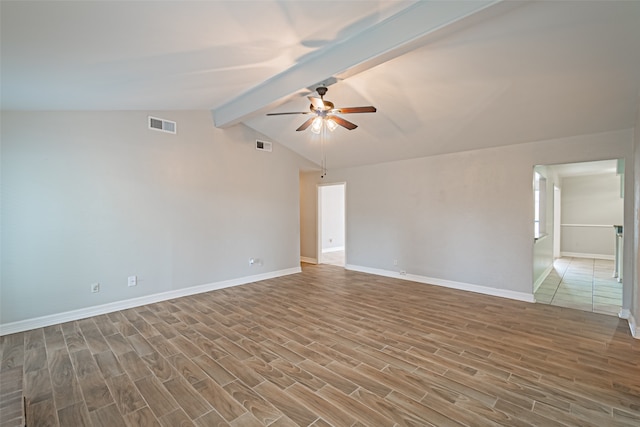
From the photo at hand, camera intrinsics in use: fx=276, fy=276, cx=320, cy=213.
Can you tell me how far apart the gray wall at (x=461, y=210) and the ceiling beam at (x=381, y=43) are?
122 inches

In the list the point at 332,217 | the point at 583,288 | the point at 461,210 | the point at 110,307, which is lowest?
the point at 583,288

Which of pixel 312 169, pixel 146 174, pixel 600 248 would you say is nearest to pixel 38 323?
pixel 146 174

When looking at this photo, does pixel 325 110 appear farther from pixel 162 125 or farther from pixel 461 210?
pixel 461 210

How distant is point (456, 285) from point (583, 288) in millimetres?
2334

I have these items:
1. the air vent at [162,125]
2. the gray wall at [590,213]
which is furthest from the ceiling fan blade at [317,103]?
the gray wall at [590,213]

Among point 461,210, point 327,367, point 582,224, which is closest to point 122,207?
point 327,367

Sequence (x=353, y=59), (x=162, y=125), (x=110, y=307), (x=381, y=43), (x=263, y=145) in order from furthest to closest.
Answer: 1. (x=263, y=145)
2. (x=162, y=125)
3. (x=110, y=307)
4. (x=353, y=59)
5. (x=381, y=43)

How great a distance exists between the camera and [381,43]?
2.49 meters

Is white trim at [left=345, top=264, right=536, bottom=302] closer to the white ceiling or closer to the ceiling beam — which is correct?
the white ceiling

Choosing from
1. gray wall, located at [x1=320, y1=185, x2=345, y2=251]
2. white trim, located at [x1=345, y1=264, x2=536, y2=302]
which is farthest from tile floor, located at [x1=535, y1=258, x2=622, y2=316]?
gray wall, located at [x1=320, y1=185, x2=345, y2=251]

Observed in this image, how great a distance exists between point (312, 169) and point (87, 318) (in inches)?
199

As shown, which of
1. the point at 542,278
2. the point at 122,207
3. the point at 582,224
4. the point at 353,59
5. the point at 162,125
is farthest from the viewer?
the point at 582,224

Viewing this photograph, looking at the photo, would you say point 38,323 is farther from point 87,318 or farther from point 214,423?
point 214,423

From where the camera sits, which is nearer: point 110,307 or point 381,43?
point 381,43
